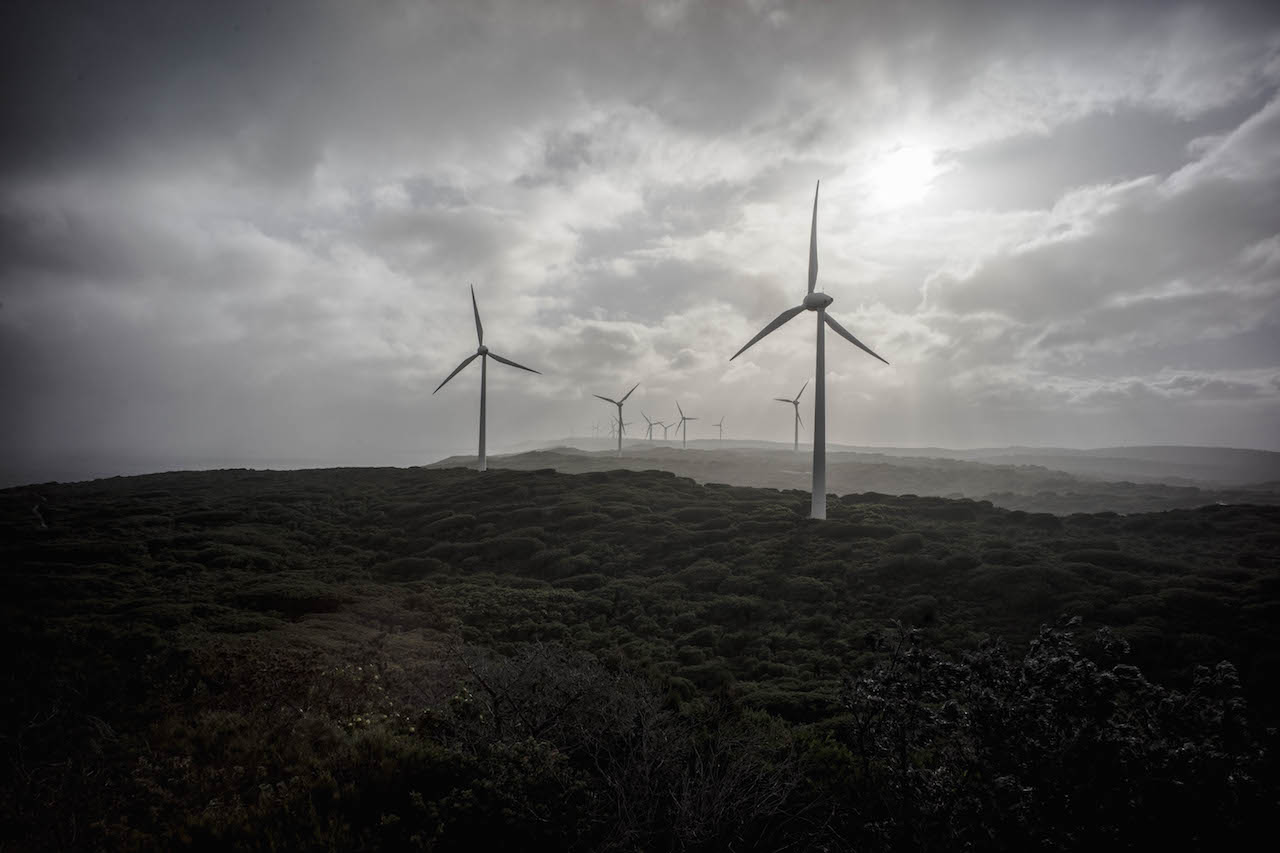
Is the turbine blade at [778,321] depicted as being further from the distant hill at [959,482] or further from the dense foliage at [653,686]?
the distant hill at [959,482]

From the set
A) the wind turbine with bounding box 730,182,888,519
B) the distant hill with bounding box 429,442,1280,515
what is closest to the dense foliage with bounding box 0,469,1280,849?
the wind turbine with bounding box 730,182,888,519

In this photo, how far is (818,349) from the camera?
42250 mm

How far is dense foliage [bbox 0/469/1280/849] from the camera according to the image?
8.94m

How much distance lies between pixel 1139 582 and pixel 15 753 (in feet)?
124

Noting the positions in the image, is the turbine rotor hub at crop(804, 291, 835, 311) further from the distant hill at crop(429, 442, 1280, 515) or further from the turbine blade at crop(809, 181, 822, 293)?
the distant hill at crop(429, 442, 1280, 515)

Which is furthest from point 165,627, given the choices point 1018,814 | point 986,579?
point 986,579

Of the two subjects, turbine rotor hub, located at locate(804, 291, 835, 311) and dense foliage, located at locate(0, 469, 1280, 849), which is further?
turbine rotor hub, located at locate(804, 291, 835, 311)

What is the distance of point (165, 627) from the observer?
21.8 m

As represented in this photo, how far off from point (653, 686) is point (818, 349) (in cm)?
3167

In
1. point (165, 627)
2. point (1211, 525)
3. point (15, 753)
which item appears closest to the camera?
point (15, 753)

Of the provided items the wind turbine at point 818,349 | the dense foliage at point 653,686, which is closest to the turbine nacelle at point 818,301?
the wind turbine at point 818,349

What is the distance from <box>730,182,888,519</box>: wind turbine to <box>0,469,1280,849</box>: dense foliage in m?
2.97

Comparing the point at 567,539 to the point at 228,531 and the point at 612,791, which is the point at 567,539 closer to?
the point at 228,531

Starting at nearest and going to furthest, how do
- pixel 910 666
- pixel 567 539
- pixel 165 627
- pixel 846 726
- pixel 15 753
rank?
pixel 910 666
pixel 15 753
pixel 846 726
pixel 165 627
pixel 567 539
